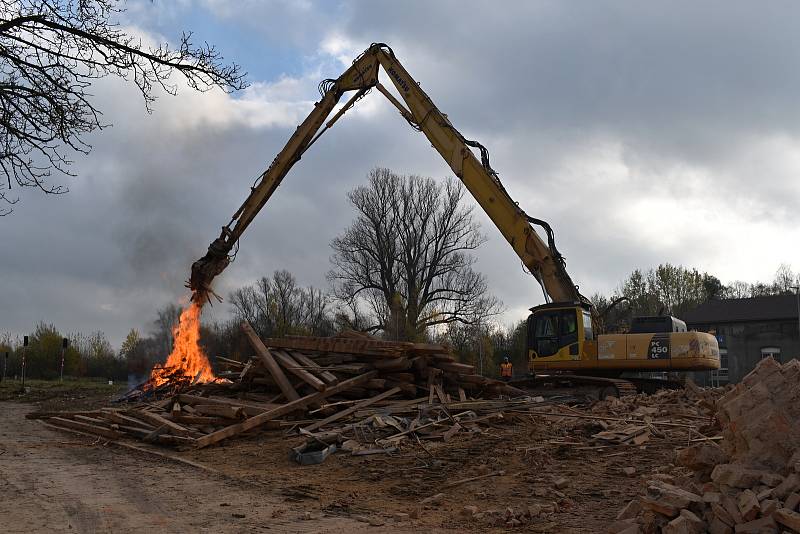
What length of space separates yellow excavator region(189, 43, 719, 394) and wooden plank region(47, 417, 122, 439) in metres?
4.50

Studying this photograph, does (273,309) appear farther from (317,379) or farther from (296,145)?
(317,379)

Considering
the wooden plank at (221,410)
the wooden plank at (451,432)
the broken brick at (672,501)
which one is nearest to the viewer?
the broken brick at (672,501)

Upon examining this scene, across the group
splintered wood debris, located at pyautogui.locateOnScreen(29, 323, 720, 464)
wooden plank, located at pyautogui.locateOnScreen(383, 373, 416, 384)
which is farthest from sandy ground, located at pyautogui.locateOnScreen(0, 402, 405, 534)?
wooden plank, located at pyautogui.locateOnScreen(383, 373, 416, 384)

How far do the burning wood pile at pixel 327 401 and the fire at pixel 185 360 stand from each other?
14.8ft

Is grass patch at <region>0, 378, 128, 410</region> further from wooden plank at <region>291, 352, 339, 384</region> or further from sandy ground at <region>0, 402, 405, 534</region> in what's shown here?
sandy ground at <region>0, 402, 405, 534</region>

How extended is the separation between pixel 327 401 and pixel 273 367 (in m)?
1.65

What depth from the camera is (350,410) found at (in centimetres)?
1287

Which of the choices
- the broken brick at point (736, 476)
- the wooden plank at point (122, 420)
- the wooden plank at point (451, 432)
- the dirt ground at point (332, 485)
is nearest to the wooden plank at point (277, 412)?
the dirt ground at point (332, 485)

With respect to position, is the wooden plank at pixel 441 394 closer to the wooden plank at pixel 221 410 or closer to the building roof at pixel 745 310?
the wooden plank at pixel 221 410

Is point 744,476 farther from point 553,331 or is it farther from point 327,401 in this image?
point 553,331

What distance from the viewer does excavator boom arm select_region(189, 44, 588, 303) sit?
1694 cm

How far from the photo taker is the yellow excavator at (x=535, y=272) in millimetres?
17047

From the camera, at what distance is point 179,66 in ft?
26.6

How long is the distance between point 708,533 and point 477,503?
10.2 ft
